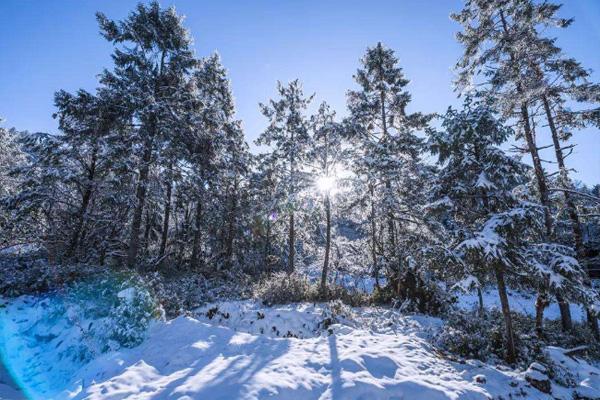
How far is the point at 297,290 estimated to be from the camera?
14.0m

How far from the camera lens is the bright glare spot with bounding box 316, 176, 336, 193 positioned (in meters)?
16.7

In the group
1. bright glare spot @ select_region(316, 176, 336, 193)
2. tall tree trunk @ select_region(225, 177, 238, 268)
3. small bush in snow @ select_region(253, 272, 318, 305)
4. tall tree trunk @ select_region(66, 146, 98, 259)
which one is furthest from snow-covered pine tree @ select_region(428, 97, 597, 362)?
tall tree trunk @ select_region(225, 177, 238, 268)

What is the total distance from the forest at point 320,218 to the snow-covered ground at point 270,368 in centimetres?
8

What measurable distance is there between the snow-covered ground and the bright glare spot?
8.13 m

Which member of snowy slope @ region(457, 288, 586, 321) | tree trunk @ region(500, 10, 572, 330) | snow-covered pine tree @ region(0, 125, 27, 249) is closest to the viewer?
tree trunk @ region(500, 10, 572, 330)

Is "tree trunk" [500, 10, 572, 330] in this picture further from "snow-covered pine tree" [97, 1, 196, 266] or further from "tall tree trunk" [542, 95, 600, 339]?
"snow-covered pine tree" [97, 1, 196, 266]

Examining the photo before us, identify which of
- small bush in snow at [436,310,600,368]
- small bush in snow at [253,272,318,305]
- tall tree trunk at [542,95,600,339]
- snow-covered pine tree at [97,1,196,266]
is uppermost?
snow-covered pine tree at [97,1,196,266]

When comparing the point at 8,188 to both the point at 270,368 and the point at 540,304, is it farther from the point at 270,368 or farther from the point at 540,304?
the point at 540,304

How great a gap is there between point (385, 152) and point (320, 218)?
20.4ft

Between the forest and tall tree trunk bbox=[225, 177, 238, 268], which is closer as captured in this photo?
the forest

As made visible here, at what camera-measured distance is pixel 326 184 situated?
16.8m

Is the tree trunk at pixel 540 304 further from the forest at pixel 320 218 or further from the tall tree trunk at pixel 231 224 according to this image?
the tall tree trunk at pixel 231 224

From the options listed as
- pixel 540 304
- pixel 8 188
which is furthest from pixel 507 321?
pixel 8 188

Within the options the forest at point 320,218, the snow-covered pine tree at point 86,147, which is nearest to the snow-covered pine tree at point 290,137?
the forest at point 320,218
